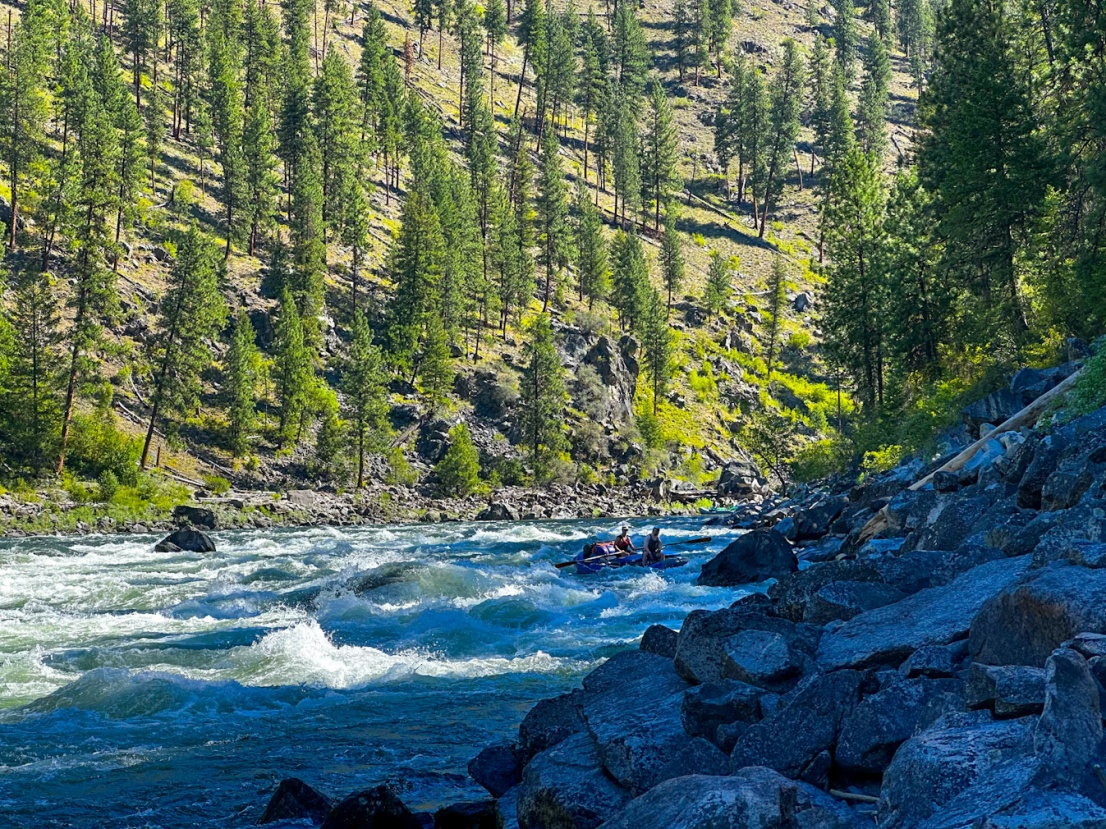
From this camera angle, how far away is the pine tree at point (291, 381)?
60.7 metres

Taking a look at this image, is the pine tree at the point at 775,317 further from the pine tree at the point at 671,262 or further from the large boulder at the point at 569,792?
the large boulder at the point at 569,792

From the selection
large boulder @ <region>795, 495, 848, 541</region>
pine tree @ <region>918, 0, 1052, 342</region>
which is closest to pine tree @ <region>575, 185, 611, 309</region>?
pine tree @ <region>918, 0, 1052, 342</region>

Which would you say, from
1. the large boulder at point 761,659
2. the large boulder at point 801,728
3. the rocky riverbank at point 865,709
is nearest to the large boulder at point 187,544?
the rocky riverbank at point 865,709

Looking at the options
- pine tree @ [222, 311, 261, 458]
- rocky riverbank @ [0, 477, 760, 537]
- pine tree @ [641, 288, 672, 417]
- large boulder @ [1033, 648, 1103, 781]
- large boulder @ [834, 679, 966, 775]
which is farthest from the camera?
pine tree @ [641, 288, 672, 417]

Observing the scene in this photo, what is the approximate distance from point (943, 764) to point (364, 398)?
5799cm

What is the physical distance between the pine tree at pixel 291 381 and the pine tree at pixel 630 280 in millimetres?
34946

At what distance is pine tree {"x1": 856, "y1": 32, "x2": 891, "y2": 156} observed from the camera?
5032 inches

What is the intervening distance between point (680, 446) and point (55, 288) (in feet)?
152

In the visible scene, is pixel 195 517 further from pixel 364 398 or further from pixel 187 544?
pixel 364 398

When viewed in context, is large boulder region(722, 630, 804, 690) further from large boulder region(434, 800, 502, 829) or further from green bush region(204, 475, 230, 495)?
green bush region(204, 475, 230, 495)

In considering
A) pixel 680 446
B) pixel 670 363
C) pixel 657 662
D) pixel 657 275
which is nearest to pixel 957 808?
pixel 657 662

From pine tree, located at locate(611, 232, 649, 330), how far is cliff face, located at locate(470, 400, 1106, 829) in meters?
76.5

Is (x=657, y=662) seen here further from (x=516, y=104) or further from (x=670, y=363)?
(x=516, y=104)

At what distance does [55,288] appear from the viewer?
58281 millimetres
